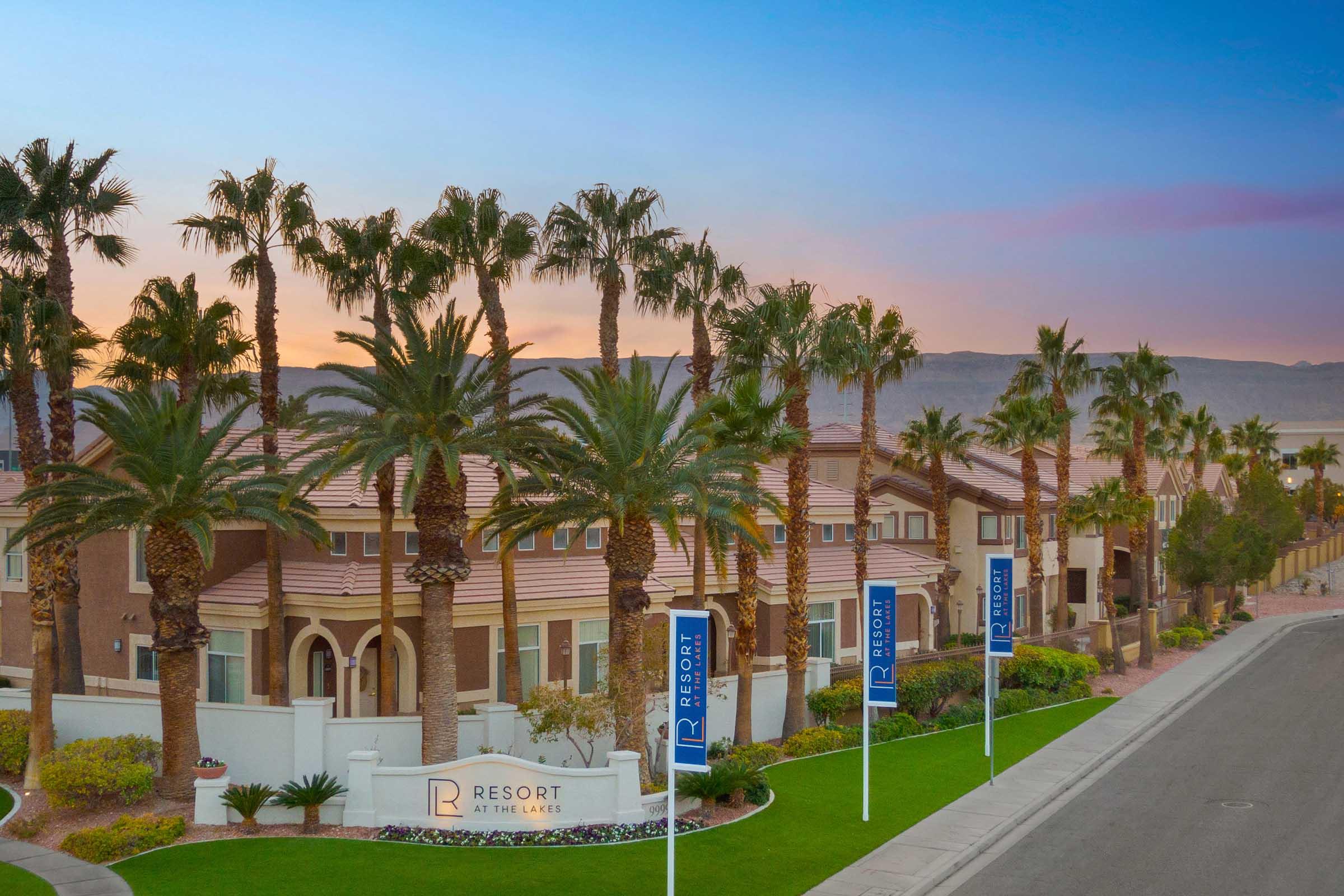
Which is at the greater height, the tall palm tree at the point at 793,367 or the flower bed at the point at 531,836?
the tall palm tree at the point at 793,367

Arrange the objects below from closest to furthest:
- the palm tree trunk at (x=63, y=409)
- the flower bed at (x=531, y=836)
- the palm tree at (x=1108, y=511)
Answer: the flower bed at (x=531, y=836)
the palm tree trunk at (x=63, y=409)
the palm tree at (x=1108, y=511)

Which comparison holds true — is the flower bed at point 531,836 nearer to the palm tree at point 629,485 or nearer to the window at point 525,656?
the palm tree at point 629,485

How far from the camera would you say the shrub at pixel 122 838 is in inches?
814

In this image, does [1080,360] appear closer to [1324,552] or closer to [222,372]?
[222,372]

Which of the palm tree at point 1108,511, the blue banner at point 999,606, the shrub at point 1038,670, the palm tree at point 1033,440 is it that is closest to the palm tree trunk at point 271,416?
the blue banner at point 999,606

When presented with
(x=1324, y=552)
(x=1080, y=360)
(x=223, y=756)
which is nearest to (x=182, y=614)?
(x=223, y=756)

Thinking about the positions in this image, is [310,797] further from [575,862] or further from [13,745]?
[13,745]

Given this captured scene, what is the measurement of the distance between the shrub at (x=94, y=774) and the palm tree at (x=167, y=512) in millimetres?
667

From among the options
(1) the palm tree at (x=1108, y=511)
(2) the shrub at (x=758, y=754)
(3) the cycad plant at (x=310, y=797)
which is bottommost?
(2) the shrub at (x=758, y=754)

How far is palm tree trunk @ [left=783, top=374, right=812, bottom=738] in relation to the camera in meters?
31.0

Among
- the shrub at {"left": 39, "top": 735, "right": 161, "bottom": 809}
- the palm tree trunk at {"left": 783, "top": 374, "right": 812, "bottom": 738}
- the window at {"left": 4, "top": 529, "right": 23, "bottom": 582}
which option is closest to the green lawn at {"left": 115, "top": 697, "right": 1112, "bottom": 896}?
the shrub at {"left": 39, "top": 735, "right": 161, "bottom": 809}

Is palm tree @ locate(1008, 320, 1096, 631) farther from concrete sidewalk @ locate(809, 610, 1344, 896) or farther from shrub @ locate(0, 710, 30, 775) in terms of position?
shrub @ locate(0, 710, 30, 775)

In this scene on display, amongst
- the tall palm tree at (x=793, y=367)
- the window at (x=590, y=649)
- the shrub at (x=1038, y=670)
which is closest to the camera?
the tall palm tree at (x=793, y=367)

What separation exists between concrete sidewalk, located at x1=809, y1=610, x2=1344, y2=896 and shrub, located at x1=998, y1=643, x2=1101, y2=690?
2055 mm
